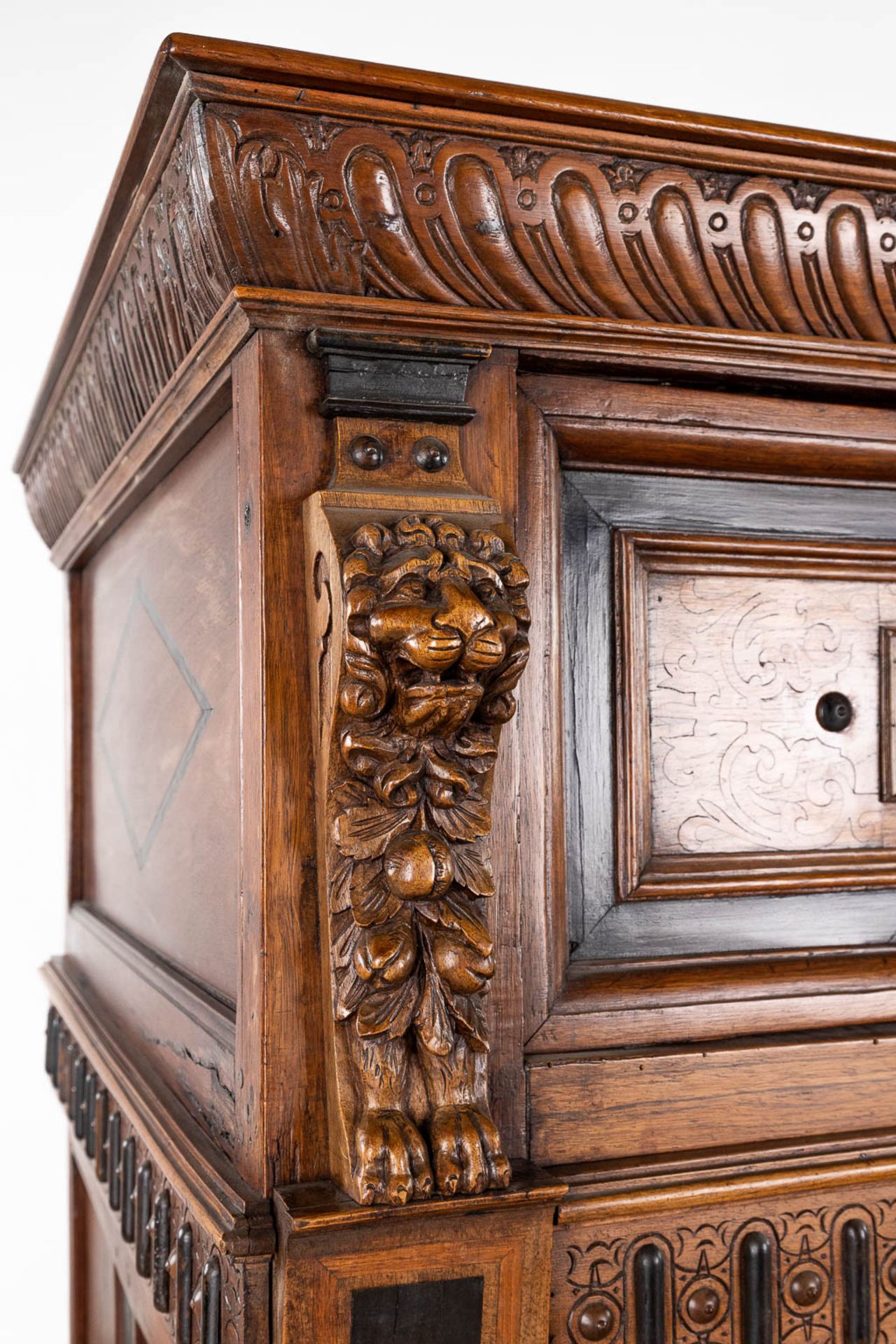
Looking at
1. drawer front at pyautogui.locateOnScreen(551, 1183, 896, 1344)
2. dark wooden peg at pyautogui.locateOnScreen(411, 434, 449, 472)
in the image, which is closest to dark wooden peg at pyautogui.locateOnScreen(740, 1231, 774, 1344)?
drawer front at pyautogui.locateOnScreen(551, 1183, 896, 1344)

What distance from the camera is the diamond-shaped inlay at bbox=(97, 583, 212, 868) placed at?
107cm

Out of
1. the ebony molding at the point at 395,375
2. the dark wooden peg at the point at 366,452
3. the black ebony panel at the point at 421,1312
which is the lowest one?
the black ebony panel at the point at 421,1312

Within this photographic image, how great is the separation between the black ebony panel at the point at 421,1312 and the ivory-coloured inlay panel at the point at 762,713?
1.05ft

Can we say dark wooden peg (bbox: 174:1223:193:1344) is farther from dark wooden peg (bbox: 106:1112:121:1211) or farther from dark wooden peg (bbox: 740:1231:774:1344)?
dark wooden peg (bbox: 740:1231:774:1344)

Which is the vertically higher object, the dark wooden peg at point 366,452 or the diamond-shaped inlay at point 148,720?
the dark wooden peg at point 366,452

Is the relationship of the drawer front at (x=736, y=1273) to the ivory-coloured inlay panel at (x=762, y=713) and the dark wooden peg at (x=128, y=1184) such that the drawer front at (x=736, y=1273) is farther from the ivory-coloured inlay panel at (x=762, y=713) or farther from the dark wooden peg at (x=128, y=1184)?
the dark wooden peg at (x=128, y=1184)

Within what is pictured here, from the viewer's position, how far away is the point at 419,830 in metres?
0.78

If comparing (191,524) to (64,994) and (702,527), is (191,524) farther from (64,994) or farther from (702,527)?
(64,994)

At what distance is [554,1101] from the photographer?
86cm

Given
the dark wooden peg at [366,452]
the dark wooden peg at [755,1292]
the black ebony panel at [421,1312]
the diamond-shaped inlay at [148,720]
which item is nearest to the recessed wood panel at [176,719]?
the diamond-shaped inlay at [148,720]

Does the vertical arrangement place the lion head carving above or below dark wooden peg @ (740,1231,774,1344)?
above

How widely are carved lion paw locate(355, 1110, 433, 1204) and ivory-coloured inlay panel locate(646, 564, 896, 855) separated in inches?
11.3

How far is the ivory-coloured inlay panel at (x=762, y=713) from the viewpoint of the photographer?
0.95 m

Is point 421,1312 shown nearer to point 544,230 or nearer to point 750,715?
point 750,715
